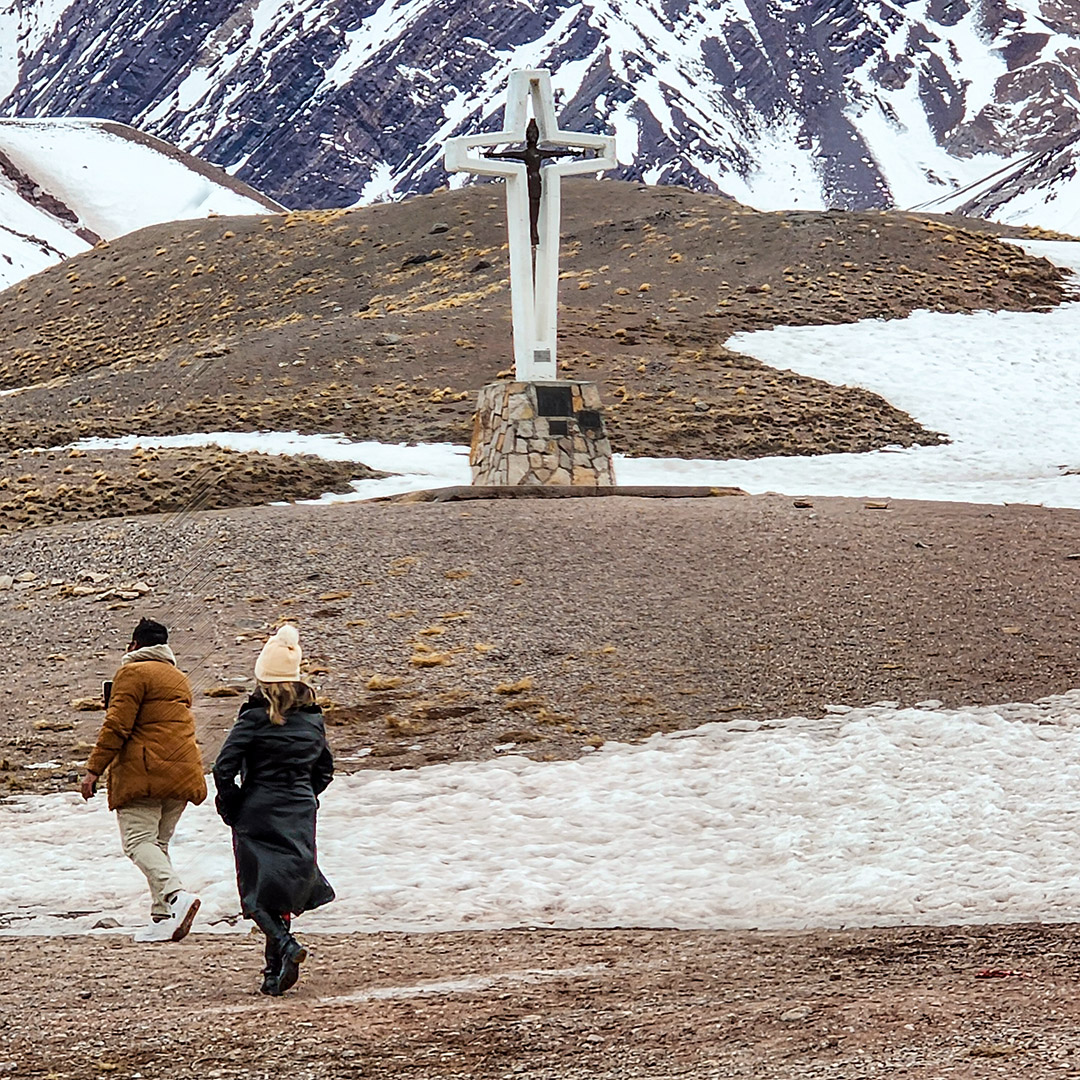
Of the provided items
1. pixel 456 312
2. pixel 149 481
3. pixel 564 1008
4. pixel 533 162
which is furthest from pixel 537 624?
pixel 456 312

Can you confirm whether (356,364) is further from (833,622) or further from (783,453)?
Answer: (833,622)

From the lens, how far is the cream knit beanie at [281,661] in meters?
7.25

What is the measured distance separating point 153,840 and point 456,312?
95.4ft

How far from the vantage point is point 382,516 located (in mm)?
17797

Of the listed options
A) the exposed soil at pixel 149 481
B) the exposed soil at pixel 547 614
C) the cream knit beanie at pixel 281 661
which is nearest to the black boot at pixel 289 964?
the cream knit beanie at pixel 281 661

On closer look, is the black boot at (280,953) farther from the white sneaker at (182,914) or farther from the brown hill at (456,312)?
the brown hill at (456,312)

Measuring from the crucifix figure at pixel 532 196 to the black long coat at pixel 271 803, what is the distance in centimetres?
1430

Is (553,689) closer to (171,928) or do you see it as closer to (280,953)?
(171,928)

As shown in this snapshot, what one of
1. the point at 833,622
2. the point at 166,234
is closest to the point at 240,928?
the point at 833,622

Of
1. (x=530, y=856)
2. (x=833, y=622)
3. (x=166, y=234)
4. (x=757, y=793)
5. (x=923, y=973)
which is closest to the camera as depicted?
(x=923, y=973)

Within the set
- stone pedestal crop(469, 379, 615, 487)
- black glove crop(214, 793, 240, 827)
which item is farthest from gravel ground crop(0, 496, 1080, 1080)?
stone pedestal crop(469, 379, 615, 487)

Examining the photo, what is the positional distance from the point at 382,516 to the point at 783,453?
37.7 ft

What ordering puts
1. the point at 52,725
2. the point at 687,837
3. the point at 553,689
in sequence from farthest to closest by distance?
the point at 553,689, the point at 52,725, the point at 687,837

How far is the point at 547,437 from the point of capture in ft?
68.4
